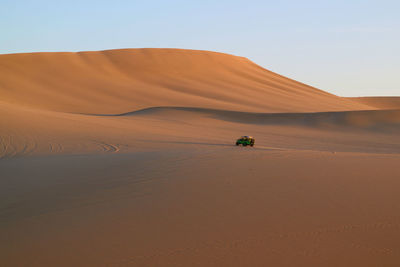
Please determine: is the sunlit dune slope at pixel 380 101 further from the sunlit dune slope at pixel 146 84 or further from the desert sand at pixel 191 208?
the desert sand at pixel 191 208

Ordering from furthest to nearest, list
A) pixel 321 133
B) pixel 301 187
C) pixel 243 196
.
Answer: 1. pixel 321 133
2. pixel 301 187
3. pixel 243 196

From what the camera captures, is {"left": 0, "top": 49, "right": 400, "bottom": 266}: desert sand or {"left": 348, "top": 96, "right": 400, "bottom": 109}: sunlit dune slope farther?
{"left": 348, "top": 96, "right": 400, "bottom": 109}: sunlit dune slope

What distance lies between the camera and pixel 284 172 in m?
8.03

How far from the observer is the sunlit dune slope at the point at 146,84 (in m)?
44.3

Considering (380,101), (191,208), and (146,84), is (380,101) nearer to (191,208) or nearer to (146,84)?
(146,84)

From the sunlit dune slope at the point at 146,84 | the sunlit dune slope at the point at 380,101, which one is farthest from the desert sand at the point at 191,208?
the sunlit dune slope at the point at 380,101

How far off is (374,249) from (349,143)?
19.0 m

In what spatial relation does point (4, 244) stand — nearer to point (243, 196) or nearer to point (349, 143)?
point (243, 196)

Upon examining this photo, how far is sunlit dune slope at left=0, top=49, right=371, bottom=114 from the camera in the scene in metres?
44.3

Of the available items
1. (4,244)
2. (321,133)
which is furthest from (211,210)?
(321,133)

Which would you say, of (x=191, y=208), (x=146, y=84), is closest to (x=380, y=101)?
(x=146, y=84)

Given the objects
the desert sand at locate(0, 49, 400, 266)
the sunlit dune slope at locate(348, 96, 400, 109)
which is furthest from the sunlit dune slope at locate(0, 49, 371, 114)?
the sunlit dune slope at locate(348, 96, 400, 109)

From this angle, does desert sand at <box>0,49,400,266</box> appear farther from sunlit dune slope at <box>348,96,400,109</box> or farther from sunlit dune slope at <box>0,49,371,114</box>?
sunlit dune slope at <box>348,96,400,109</box>

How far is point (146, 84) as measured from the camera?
5541 centimetres
